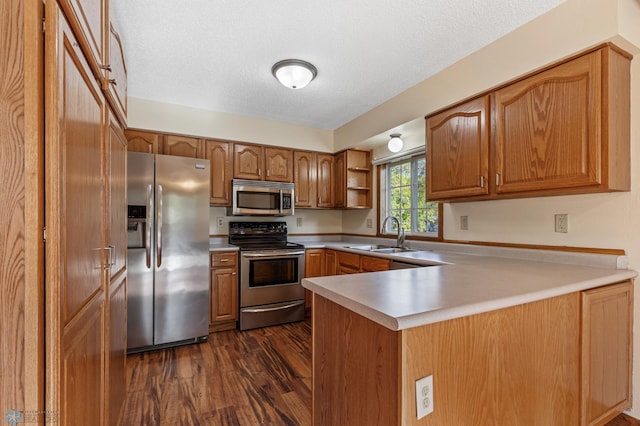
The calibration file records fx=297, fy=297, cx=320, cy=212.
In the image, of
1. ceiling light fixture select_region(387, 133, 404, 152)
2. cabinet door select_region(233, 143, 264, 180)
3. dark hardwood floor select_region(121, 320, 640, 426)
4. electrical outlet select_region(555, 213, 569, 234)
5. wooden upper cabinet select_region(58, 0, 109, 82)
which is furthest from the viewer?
cabinet door select_region(233, 143, 264, 180)

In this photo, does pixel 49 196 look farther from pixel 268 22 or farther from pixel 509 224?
pixel 509 224

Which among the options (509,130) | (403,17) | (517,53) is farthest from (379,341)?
(517,53)

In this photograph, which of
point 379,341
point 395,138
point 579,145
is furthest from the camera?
point 395,138

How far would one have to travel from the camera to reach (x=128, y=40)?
2.10 metres

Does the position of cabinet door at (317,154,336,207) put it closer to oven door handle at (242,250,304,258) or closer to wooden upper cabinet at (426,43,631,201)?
oven door handle at (242,250,304,258)

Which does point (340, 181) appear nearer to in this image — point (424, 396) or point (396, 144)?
point (396, 144)

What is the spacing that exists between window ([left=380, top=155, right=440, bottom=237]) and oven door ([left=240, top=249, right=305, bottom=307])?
1.26m

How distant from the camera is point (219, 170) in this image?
341 centimetres

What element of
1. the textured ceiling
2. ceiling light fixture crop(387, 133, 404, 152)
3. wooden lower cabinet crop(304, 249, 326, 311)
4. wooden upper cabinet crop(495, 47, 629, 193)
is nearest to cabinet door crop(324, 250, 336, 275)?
wooden lower cabinet crop(304, 249, 326, 311)

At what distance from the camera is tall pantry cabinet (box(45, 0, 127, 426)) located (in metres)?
0.71

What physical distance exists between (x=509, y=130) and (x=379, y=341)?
66.9 inches

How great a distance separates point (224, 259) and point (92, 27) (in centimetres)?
241

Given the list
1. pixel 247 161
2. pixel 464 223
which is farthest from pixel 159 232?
pixel 464 223

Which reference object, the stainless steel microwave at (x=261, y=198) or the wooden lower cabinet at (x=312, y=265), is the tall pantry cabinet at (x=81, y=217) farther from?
the wooden lower cabinet at (x=312, y=265)
